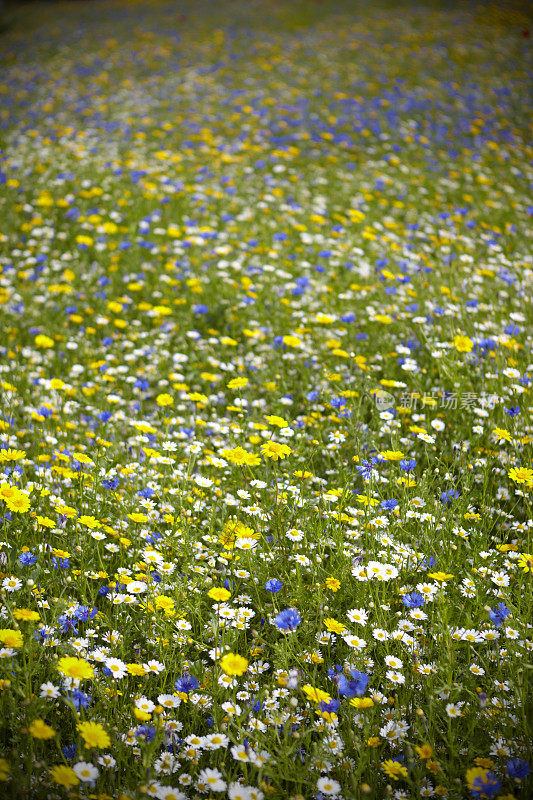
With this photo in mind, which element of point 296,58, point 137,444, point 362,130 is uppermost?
point 296,58

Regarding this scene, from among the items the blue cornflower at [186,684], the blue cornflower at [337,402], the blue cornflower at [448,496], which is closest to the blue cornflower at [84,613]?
the blue cornflower at [186,684]

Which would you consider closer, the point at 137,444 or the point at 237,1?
the point at 137,444

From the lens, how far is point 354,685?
1751 mm

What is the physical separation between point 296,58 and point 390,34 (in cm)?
356

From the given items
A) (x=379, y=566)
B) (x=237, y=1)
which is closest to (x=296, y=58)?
Answer: (x=237, y=1)

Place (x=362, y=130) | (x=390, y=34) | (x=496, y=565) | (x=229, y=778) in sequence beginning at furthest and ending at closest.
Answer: (x=390, y=34) → (x=362, y=130) → (x=496, y=565) → (x=229, y=778)

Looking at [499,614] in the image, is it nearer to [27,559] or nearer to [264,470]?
[264,470]

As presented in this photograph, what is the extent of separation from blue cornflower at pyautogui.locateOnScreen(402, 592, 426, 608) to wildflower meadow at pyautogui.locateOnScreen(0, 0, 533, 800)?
25mm

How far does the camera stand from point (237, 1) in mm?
21438

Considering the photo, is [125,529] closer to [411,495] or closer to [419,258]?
[411,495]

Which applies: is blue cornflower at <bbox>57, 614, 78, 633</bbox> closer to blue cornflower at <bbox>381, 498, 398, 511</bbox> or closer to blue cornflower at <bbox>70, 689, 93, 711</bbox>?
blue cornflower at <bbox>70, 689, 93, 711</bbox>

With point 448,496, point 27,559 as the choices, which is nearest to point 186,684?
point 27,559

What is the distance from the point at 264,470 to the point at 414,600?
1024mm

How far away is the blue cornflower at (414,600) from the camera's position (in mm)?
2070
